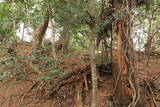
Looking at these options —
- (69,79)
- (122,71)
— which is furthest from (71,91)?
(122,71)

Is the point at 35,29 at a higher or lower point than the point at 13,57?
higher

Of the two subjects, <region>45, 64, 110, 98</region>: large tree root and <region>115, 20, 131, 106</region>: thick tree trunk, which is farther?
<region>45, 64, 110, 98</region>: large tree root

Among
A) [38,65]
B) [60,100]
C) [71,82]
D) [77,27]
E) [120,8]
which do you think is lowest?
[60,100]

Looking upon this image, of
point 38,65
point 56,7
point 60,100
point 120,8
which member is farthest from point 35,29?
point 120,8

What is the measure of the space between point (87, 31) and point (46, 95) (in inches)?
76.1

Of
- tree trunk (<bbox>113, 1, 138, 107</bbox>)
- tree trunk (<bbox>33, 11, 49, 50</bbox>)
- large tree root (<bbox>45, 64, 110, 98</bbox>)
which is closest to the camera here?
tree trunk (<bbox>113, 1, 138, 107</bbox>)

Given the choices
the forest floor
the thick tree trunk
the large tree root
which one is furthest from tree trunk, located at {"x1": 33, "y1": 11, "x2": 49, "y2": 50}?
the thick tree trunk

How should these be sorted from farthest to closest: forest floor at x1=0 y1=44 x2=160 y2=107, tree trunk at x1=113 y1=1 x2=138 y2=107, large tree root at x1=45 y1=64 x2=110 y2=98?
large tree root at x1=45 y1=64 x2=110 y2=98 < forest floor at x1=0 y1=44 x2=160 y2=107 < tree trunk at x1=113 y1=1 x2=138 y2=107

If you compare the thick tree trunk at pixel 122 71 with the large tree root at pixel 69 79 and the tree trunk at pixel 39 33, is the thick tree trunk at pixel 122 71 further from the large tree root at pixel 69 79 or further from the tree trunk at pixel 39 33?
the tree trunk at pixel 39 33

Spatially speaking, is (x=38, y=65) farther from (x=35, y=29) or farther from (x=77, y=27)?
(x=77, y=27)

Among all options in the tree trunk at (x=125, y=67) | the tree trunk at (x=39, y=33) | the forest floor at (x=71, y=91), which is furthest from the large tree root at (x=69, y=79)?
the tree trunk at (x=39, y=33)

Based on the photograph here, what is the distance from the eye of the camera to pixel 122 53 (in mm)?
5117

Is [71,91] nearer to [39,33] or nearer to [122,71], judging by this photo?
[122,71]

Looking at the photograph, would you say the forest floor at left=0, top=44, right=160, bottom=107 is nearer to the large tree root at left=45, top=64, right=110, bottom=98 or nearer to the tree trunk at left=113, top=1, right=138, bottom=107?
the large tree root at left=45, top=64, right=110, bottom=98
